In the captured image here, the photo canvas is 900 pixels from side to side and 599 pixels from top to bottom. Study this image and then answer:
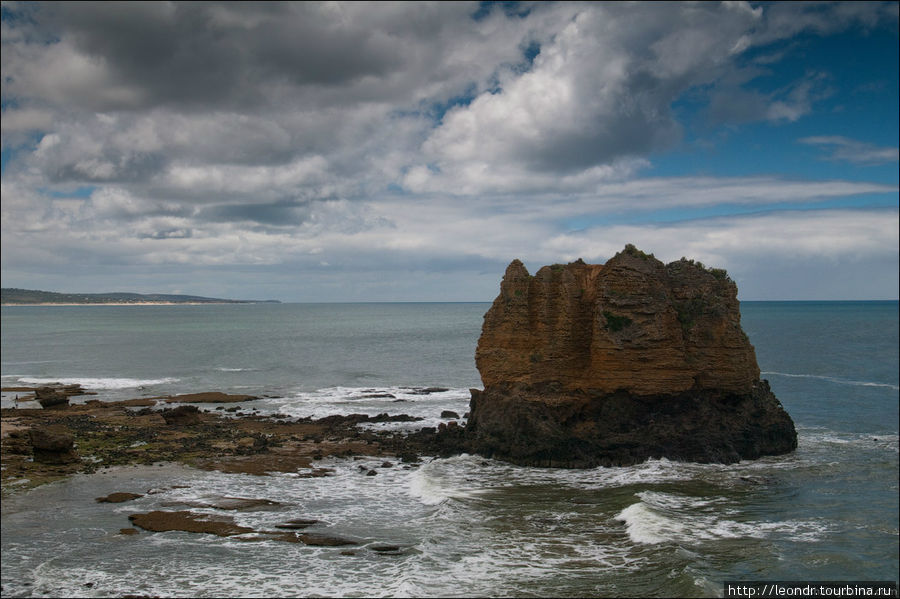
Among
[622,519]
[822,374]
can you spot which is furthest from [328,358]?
[622,519]

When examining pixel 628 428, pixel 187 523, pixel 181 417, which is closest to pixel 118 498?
pixel 187 523

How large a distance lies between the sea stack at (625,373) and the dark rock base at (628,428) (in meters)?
0.05

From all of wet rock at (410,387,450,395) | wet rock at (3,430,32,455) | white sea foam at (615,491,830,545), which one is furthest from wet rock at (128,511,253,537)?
wet rock at (410,387,450,395)

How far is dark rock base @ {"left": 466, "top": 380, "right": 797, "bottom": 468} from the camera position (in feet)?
99.1

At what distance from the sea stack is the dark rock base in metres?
0.05

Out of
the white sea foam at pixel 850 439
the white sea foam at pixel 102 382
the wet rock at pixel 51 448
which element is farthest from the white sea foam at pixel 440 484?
the white sea foam at pixel 102 382

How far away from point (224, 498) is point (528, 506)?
12.0 meters

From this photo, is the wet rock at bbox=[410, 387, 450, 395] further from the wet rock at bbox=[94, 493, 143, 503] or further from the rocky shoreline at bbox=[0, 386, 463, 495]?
the wet rock at bbox=[94, 493, 143, 503]

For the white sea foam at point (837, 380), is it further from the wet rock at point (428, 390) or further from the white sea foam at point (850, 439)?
the wet rock at point (428, 390)

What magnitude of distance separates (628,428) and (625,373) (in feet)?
8.72

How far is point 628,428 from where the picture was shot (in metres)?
30.8

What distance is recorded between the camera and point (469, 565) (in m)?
18.4

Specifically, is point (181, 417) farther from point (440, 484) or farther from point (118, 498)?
point (440, 484)

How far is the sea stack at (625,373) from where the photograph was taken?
30.5m
